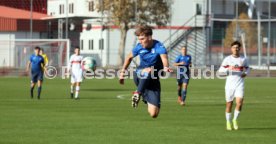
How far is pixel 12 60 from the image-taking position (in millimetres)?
68500

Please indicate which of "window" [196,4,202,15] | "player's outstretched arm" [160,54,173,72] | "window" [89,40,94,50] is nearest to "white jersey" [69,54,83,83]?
"player's outstretched arm" [160,54,173,72]

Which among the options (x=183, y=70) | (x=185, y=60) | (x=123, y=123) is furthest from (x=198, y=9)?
(x=123, y=123)

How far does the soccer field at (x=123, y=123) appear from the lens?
651 inches

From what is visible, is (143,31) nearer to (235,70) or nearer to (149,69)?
(149,69)

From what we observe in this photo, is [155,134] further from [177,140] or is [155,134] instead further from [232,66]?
[232,66]

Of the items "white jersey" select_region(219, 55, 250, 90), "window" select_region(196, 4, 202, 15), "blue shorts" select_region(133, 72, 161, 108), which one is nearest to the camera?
"blue shorts" select_region(133, 72, 161, 108)

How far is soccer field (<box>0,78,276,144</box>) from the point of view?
1653cm

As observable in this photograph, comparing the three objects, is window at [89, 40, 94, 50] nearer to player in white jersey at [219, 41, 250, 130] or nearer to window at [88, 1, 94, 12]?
window at [88, 1, 94, 12]

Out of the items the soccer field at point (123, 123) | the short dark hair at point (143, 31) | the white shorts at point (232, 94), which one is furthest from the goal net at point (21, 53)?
the short dark hair at point (143, 31)

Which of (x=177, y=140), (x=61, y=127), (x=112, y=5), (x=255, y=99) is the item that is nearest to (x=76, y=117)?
(x=61, y=127)

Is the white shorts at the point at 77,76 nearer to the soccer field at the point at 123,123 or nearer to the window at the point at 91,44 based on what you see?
the soccer field at the point at 123,123

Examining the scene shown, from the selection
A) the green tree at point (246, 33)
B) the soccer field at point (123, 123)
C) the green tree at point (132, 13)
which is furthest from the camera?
the green tree at point (246, 33)

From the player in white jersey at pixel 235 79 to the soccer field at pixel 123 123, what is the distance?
0.46 m

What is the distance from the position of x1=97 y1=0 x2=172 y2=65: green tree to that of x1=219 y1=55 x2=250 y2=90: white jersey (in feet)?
185
